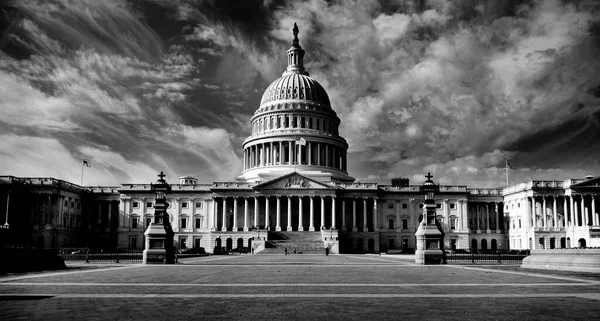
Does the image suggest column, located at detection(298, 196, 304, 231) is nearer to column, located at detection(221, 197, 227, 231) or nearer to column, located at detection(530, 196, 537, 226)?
column, located at detection(221, 197, 227, 231)

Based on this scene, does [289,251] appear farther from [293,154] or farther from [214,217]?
[293,154]

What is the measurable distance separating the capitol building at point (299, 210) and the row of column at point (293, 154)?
243mm

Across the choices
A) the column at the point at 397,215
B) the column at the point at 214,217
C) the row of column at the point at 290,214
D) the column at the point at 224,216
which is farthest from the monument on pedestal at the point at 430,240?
the column at the point at 397,215

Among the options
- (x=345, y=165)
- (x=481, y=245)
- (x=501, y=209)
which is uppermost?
(x=345, y=165)

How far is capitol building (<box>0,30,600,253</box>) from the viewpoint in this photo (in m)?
110

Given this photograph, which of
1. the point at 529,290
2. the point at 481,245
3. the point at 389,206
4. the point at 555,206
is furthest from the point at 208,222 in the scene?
the point at 529,290

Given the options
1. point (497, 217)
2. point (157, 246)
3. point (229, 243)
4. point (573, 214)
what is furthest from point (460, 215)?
point (157, 246)

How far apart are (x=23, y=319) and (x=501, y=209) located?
124 metres

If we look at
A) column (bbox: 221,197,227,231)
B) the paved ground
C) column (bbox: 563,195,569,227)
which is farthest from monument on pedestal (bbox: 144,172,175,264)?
column (bbox: 563,195,569,227)

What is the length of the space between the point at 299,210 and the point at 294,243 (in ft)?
59.6

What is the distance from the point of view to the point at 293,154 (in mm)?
137000

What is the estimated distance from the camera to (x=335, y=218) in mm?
119438

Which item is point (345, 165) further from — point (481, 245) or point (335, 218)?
point (481, 245)

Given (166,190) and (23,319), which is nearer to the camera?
(23,319)
